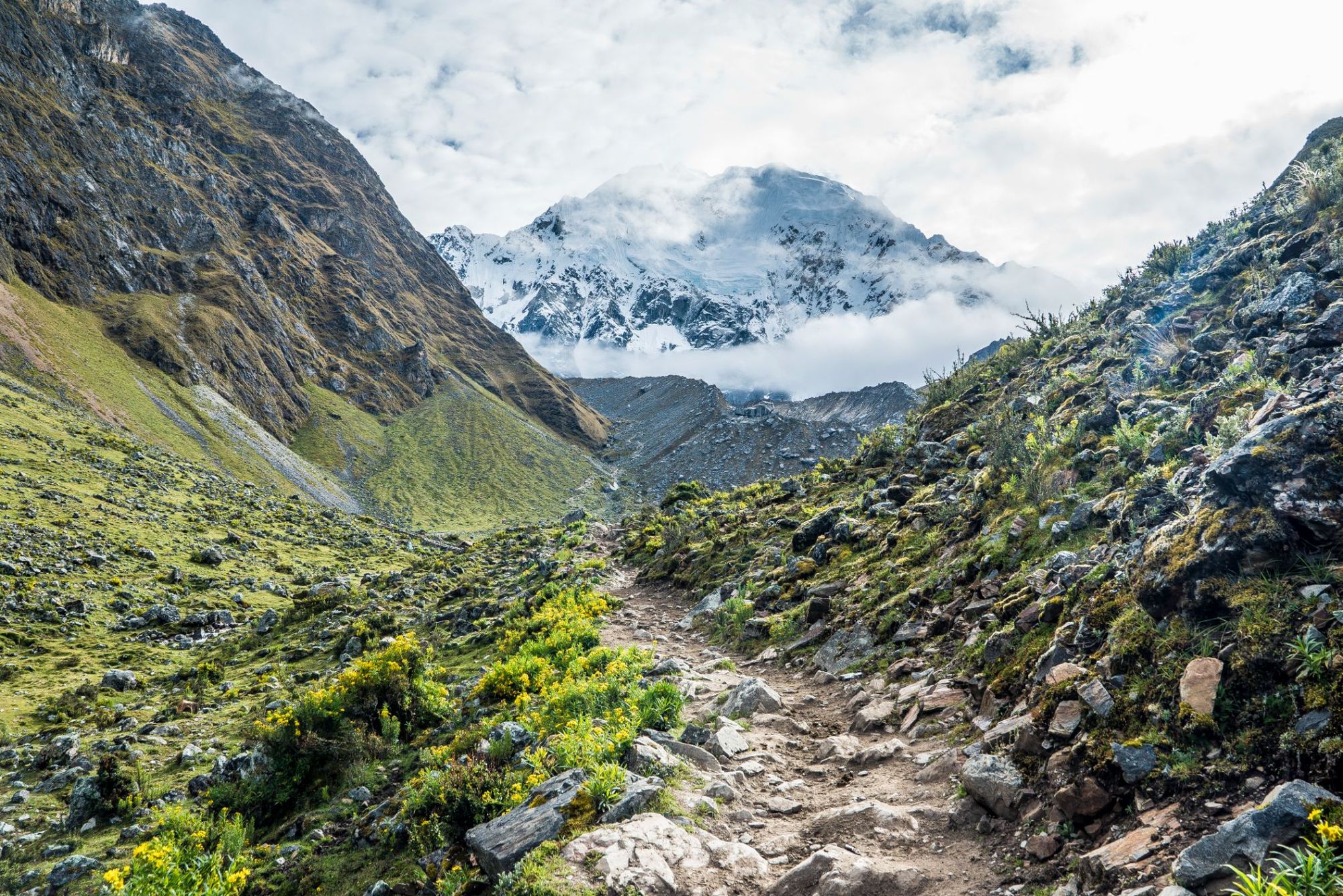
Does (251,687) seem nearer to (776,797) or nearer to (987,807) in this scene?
(776,797)

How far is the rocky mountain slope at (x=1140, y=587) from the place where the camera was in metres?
5.13

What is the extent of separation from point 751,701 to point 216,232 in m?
136

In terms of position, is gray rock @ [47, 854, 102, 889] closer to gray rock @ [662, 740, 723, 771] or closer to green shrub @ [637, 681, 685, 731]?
green shrub @ [637, 681, 685, 731]

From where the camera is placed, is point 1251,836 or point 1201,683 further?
point 1201,683

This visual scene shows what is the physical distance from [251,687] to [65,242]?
102m

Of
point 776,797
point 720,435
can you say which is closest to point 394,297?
point 720,435

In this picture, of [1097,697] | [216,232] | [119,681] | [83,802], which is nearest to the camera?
[1097,697]

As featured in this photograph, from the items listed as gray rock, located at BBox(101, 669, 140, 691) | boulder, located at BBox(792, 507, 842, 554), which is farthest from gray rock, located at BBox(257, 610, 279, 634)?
boulder, located at BBox(792, 507, 842, 554)

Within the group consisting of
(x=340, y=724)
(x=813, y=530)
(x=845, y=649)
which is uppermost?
(x=813, y=530)

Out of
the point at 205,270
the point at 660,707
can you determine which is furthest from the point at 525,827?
the point at 205,270

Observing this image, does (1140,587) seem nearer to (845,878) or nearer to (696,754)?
(845,878)

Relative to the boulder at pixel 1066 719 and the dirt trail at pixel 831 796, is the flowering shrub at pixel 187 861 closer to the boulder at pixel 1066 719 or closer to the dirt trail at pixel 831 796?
the dirt trail at pixel 831 796

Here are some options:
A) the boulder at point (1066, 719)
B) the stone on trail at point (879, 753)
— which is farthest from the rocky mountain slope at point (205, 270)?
the boulder at point (1066, 719)

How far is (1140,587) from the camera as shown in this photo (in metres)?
7.09
